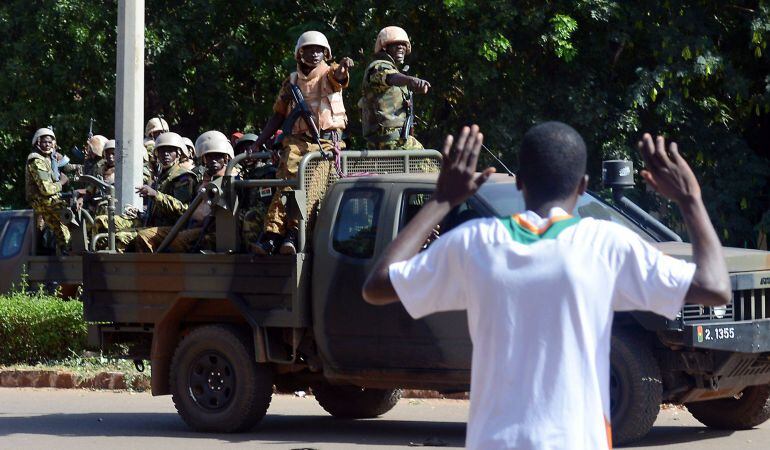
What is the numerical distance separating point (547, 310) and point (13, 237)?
1459cm

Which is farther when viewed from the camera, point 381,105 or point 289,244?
point 381,105

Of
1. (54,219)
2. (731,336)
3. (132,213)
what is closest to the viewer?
(731,336)

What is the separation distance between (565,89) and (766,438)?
31.1ft

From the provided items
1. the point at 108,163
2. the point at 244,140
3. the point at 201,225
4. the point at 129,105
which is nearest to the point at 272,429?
the point at 201,225

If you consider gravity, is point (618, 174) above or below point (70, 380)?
above

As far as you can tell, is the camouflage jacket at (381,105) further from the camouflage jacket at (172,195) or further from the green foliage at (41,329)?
the green foliage at (41,329)

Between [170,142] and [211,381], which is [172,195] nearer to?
[170,142]

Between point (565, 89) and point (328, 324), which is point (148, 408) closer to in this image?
point (328, 324)

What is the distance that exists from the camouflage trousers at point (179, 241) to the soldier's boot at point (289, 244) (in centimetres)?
94

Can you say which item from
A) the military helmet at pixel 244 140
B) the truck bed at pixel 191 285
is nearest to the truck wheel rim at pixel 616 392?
the truck bed at pixel 191 285

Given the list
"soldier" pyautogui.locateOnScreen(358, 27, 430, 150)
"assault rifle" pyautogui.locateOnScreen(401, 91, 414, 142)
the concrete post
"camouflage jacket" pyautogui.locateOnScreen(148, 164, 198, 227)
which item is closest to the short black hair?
"soldier" pyautogui.locateOnScreen(358, 27, 430, 150)

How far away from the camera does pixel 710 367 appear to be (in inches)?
351

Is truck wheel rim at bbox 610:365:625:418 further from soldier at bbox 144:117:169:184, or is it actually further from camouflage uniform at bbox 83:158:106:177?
camouflage uniform at bbox 83:158:106:177

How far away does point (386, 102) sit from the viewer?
1123 centimetres
